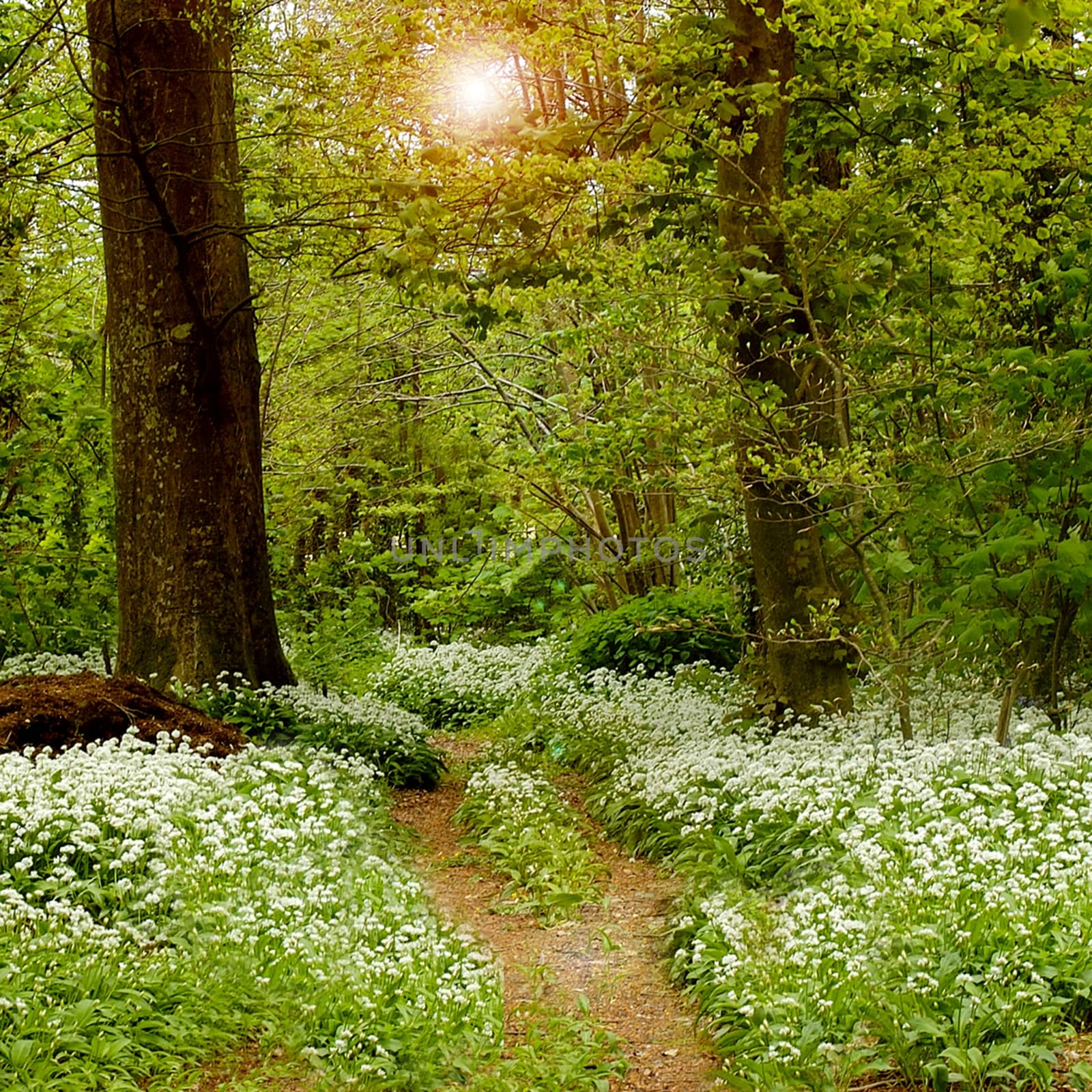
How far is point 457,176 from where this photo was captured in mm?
7398

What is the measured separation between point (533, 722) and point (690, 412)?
5521 millimetres

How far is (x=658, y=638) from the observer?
13305 mm

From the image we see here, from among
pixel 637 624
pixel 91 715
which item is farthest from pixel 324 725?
pixel 637 624

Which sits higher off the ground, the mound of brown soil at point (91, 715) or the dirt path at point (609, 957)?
the mound of brown soil at point (91, 715)

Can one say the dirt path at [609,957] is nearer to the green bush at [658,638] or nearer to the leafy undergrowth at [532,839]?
the leafy undergrowth at [532,839]

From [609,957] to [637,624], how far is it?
3.64 meters

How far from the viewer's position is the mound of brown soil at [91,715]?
7051 mm

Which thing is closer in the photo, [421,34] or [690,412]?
[421,34]

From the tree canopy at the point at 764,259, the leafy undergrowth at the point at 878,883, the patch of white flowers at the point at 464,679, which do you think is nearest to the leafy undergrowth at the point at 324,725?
the leafy undergrowth at the point at 878,883

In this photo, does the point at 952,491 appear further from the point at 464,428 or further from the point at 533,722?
the point at 464,428

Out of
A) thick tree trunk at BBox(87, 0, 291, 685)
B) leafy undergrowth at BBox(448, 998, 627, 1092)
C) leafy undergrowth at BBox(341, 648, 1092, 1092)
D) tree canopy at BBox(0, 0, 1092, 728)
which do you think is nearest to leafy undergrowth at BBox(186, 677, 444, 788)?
thick tree trunk at BBox(87, 0, 291, 685)

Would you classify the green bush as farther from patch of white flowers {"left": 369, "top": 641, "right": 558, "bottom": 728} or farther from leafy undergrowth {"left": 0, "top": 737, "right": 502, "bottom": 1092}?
leafy undergrowth {"left": 0, "top": 737, "right": 502, "bottom": 1092}

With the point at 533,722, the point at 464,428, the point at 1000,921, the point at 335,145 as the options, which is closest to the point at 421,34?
the point at 335,145

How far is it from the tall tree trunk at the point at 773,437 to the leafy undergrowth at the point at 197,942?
371 cm
